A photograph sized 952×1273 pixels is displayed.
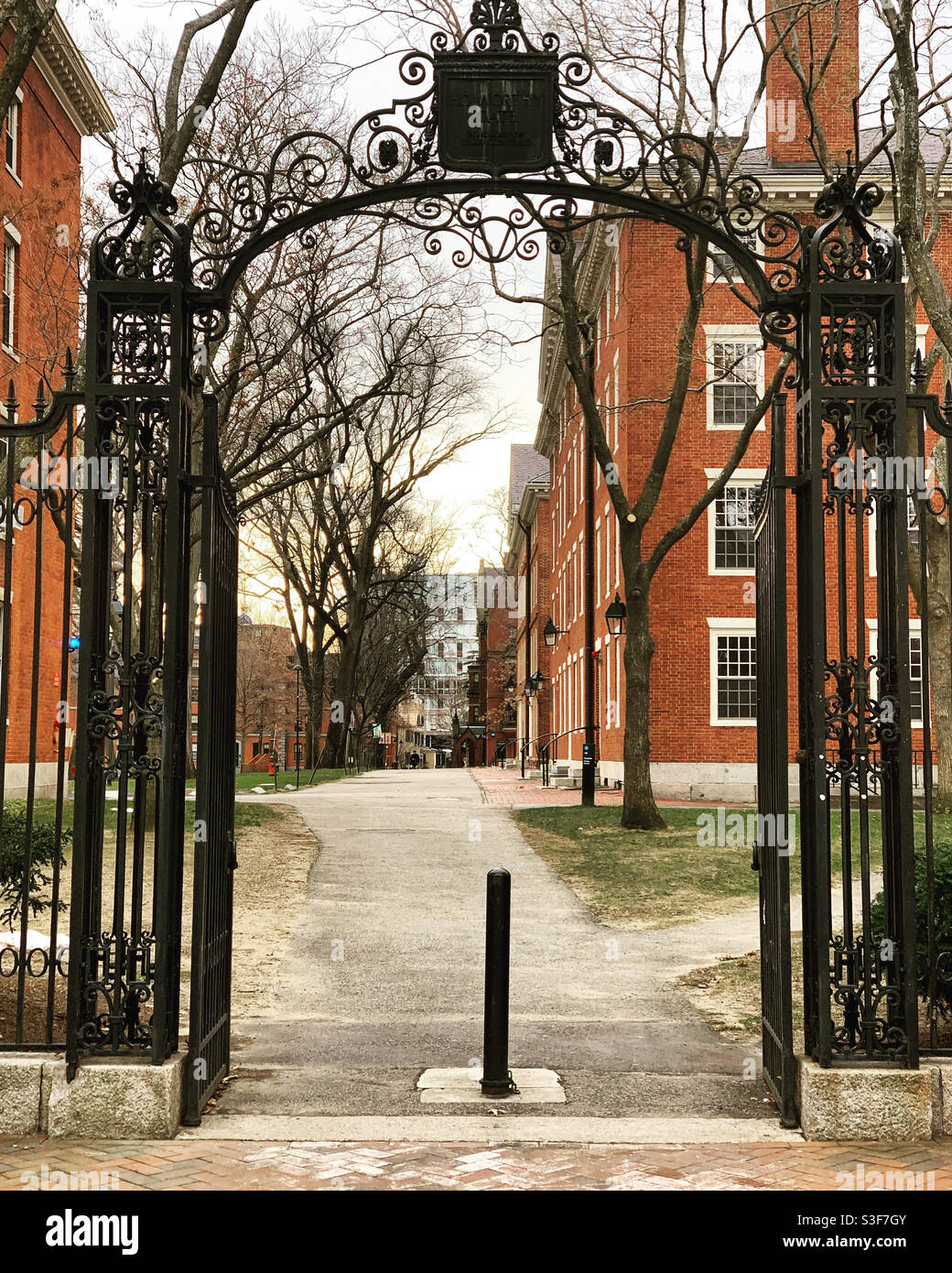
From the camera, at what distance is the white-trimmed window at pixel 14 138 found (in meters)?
25.4

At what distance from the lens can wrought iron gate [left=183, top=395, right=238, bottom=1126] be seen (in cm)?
629

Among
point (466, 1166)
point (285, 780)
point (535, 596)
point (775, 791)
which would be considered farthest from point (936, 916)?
point (535, 596)

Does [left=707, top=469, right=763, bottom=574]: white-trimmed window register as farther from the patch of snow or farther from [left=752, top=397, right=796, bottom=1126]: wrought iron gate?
[left=752, top=397, right=796, bottom=1126]: wrought iron gate

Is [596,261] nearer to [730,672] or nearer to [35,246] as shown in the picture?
A: [730,672]

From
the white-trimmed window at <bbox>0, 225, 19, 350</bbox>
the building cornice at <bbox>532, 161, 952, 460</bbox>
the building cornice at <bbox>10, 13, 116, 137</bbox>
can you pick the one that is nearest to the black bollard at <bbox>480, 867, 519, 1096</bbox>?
the building cornice at <bbox>532, 161, 952, 460</bbox>

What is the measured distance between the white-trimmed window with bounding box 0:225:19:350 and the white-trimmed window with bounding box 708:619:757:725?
15.5 meters

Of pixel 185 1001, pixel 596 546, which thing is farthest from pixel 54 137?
pixel 185 1001

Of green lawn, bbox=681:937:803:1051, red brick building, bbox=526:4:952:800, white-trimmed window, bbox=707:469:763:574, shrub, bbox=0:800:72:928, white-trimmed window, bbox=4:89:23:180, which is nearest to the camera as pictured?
shrub, bbox=0:800:72:928

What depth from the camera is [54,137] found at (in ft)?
91.1

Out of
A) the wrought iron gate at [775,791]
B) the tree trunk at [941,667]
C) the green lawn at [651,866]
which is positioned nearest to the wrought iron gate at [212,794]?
the wrought iron gate at [775,791]

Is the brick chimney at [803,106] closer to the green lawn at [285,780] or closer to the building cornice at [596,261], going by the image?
the building cornice at [596,261]

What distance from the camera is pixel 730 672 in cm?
2953

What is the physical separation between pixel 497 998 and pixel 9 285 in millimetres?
21437

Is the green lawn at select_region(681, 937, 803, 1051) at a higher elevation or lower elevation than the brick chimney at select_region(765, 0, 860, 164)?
lower
